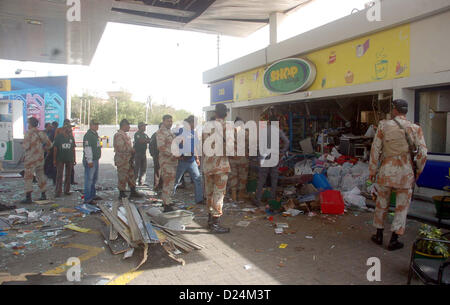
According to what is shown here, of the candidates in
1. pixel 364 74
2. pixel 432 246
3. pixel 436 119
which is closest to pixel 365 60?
pixel 364 74

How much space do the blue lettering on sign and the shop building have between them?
3.60 feet

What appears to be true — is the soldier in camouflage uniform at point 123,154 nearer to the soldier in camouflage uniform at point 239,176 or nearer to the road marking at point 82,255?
the soldier in camouflage uniform at point 239,176

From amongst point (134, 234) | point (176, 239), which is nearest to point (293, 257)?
point (176, 239)

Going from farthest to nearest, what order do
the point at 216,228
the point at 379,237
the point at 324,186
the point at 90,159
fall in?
the point at 324,186 < the point at 90,159 < the point at 216,228 < the point at 379,237

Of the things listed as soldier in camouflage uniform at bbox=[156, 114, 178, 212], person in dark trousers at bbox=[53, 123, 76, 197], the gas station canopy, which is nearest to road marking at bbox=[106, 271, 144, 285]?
soldier in camouflage uniform at bbox=[156, 114, 178, 212]

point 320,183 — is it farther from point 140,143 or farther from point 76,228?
point 76,228

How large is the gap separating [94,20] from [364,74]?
7.12 meters

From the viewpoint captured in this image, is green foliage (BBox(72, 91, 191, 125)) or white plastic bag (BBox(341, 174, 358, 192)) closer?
white plastic bag (BBox(341, 174, 358, 192))

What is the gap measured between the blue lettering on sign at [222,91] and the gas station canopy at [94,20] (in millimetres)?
2161

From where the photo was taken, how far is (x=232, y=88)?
12.7 m

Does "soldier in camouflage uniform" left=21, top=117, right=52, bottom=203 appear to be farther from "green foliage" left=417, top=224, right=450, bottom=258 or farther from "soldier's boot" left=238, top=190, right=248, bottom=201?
"green foliage" left=417, top=224, right=450, bottom=258

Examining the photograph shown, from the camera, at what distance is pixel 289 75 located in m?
9.26

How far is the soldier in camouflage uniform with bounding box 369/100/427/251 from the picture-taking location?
4.17m

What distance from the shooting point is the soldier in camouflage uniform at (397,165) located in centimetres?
417
